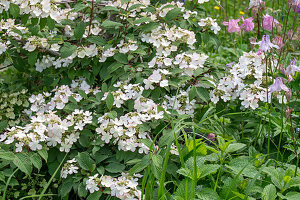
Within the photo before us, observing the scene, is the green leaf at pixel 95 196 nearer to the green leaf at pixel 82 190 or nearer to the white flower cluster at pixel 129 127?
the green leaf at pixel 82 190

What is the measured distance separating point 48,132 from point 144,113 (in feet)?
1.53

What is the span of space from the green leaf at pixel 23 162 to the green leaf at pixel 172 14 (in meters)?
1.04

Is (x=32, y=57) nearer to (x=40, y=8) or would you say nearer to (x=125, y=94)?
(x=40, y=8)

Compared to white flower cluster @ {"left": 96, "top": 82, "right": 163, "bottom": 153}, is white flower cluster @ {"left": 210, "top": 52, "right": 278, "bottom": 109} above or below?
above

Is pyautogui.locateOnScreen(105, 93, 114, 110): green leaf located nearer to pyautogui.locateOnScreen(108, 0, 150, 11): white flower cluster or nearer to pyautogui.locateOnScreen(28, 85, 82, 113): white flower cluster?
Answer: pyautogui.locateOnScreen(28, 85, 82, 113): white flower cluster

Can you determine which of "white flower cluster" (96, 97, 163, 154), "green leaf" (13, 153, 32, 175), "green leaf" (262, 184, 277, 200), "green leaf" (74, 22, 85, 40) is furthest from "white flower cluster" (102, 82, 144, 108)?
"green leaf" (262, 184, 277, 200)

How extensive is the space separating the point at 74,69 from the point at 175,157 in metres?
0.86

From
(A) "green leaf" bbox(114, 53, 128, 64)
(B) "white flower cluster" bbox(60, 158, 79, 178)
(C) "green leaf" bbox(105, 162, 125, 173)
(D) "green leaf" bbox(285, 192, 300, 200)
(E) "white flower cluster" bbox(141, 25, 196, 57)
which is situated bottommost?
(B) "white flower cluster" bbox(60, 158, 79, 178)

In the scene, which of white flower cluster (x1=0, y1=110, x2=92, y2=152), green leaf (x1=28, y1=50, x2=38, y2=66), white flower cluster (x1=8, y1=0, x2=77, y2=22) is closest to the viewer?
white flower cluster (x1=0, y1=110, x2=92, y2=152)

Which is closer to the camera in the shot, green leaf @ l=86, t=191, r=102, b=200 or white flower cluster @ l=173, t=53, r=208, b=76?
green leaf @ l=86, t=191, r=102, b=200

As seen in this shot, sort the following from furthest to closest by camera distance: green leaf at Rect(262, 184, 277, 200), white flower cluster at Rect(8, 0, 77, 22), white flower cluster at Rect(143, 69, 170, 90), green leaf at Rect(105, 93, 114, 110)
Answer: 1. white flower cluster at Rect(8, 0, 77, 22)
2. white flower cluster at Rect(143, 69, 170, 90)
3. green leaf at Rect(105, 93, 114, 110)
4. green leaf at Rect(262, 184, 277, 200)

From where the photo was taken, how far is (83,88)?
2.21 metres

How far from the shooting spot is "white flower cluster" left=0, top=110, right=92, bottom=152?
1729 millimetres

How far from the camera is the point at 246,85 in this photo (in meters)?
2.05
